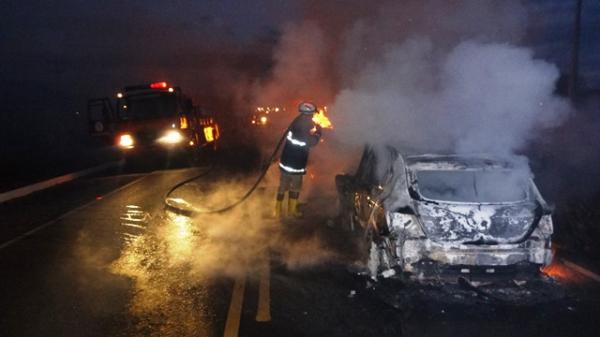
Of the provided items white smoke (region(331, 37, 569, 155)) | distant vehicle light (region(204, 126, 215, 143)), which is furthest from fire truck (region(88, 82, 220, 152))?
white smoke (region(331, 37, 569, 155))

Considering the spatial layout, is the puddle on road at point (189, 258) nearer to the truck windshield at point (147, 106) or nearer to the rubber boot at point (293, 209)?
the rubber boot at point (293, 209)

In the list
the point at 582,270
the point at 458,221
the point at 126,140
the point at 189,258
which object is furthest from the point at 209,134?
the point at 458,221

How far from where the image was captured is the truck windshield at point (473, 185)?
525 cm

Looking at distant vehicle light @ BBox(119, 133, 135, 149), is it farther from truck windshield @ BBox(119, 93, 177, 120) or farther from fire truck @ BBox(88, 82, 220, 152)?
truck windshield @ BBox(119, 93, 177, 120)

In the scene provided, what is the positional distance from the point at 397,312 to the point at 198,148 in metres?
14.7

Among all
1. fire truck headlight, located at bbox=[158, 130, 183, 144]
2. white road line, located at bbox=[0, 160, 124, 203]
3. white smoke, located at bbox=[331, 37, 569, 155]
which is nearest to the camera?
white smoke, located at bbox=[331, 37, 569, 155]

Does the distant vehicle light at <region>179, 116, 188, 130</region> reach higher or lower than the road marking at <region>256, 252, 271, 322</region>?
higher

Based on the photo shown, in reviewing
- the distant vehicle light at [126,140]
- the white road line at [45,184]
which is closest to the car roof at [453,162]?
the white road line at [45,184]

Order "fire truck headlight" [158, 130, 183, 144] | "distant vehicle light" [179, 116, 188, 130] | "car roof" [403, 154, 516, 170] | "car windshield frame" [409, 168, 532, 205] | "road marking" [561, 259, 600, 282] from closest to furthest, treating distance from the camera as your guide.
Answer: "car windshield frame" [409, 168, 532, 205] → "car roof" [403, 154, 516, 170] → "road marking" [561, 259, 600, 282] → "fire truck headlight" [158, 130, 183, 144] → "distant vehicle light" [179, 116, 188, 130]

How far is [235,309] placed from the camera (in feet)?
16.3

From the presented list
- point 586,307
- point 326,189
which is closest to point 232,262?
point 586,307

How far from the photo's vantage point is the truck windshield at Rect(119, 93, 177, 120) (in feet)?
57.4

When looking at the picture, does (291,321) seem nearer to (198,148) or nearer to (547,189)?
(547,189)

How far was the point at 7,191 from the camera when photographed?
42.3 ft
